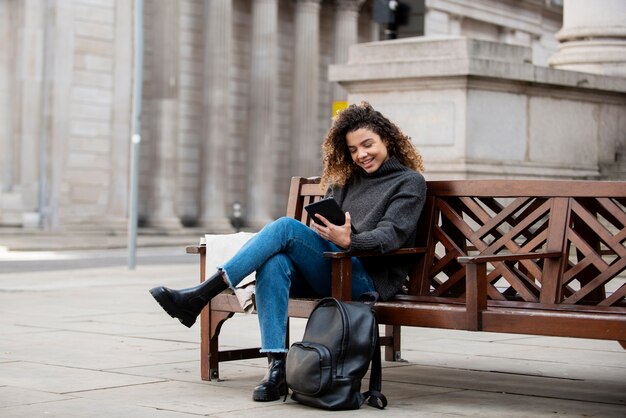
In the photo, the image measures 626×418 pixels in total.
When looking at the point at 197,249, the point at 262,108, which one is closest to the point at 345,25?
the point at 262,108

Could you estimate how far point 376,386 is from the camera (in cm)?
650

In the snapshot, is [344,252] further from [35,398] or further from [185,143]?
[185,143]

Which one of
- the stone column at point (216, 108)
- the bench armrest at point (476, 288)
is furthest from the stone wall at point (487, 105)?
the stone column at point (216, 108)

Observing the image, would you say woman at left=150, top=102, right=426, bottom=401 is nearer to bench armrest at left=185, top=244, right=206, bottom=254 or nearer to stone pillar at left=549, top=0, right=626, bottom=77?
bench armrest at left=185, top=244, right=206, bottom=254

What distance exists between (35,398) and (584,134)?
8502 mm

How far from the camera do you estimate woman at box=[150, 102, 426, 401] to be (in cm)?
678

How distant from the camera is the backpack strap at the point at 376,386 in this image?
6.45 m

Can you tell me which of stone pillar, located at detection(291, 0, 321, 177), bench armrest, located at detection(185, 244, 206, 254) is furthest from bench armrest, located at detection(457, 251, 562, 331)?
stone pillar, located at detection(291, 0, 321, 177)

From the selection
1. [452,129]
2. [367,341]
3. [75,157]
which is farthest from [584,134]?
[75,157]

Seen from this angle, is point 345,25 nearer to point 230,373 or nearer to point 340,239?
point 230,373

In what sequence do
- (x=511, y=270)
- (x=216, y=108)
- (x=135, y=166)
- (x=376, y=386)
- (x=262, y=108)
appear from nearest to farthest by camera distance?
(x=376, y=386), (x=511, y=270), (x=135, y=166), (x=216, y=108), (x=262, y=108)

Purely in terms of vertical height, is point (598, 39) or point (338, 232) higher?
point (598, 39)

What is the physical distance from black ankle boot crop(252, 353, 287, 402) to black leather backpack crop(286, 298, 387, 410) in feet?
0.73

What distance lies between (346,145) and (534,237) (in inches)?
45.3
